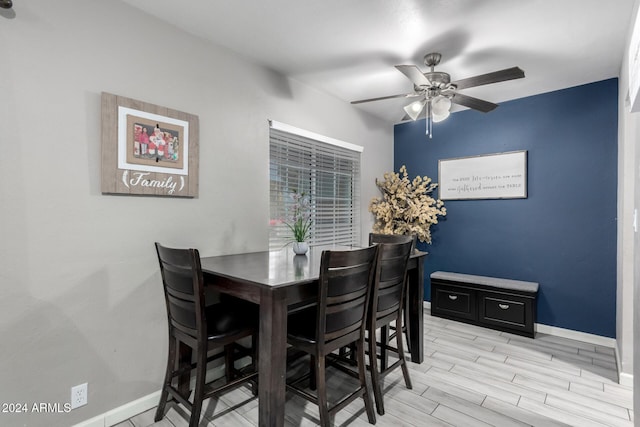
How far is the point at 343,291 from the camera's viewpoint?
1.68 meters

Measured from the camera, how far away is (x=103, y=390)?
1.86m

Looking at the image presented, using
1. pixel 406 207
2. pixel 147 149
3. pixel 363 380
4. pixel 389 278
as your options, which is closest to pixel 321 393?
pixel 363 380

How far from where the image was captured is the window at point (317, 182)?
295 cm

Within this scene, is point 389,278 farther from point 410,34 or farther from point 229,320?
point 410,34

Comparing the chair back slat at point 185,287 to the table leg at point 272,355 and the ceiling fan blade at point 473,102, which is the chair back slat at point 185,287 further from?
the ceiling fan blade at point 473,102

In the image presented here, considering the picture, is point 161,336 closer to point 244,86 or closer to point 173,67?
point 173,67

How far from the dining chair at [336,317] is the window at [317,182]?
1.27m

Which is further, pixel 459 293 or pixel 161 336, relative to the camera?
pixel 459 293

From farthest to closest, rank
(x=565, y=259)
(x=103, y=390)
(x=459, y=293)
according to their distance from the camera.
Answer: (x=459, y=293)
(x=565, y=259)
(x=103, y=390)

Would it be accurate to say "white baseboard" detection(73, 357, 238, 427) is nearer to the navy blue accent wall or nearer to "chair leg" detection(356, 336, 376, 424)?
"chair leg" detection(356, 336, 376, 424)

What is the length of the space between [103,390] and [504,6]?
3.30 metres

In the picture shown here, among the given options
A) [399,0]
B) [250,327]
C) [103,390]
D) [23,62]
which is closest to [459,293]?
[250,327]

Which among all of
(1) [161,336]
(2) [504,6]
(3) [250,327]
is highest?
(2) [504,6]

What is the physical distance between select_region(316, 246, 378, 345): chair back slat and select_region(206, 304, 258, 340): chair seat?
1.67 ft
